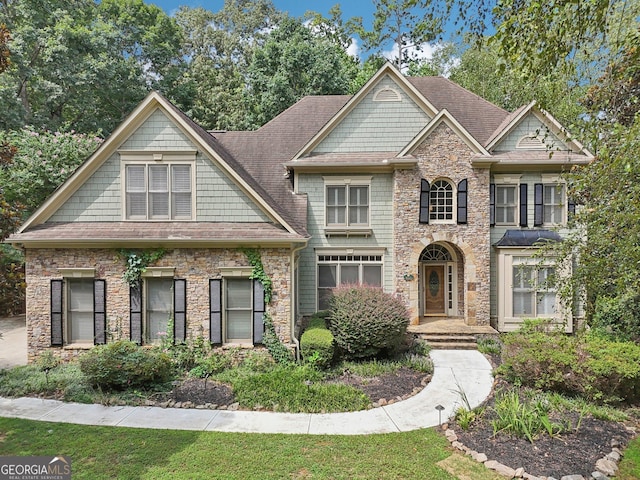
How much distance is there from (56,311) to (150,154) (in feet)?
16.9

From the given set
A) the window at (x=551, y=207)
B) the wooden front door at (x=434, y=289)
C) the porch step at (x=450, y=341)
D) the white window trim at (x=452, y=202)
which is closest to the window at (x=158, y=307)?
the porch step at (x=450, y=341)

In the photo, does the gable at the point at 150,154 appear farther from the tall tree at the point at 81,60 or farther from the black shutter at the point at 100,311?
the tall tree at the point at 81,60

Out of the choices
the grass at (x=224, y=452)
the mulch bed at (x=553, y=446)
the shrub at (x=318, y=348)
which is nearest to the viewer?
the grass at (x=224, y=452)

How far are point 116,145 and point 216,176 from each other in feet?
9.79

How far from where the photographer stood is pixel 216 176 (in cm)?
1030

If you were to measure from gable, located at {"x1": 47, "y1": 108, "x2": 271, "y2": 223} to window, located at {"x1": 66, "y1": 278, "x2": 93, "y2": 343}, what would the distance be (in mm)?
1883

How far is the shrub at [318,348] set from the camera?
9484mm

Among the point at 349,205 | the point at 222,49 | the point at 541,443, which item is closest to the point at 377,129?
the point at 349,205

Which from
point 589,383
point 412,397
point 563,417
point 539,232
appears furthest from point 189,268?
point 539,232

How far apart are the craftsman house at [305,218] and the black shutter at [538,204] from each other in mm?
56

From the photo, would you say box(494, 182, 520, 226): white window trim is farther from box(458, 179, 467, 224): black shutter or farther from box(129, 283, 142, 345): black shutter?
box(129, 283, 142, 345): black shutter

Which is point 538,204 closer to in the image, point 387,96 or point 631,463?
point 387,96

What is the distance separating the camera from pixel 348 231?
13.0 meters

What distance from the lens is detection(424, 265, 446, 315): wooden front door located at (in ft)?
45.6
